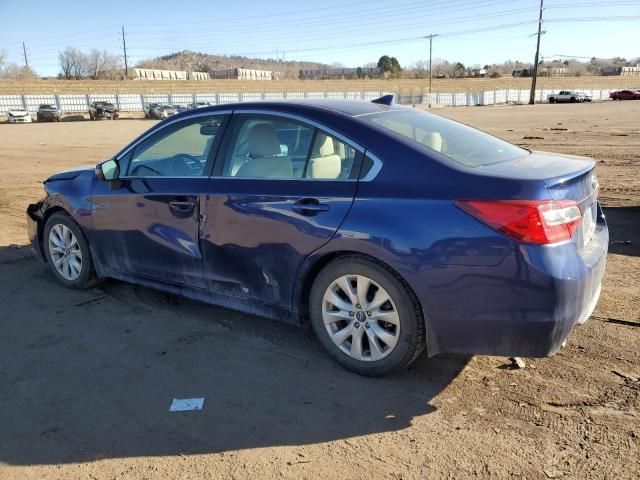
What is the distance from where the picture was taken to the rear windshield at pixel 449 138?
3.47 meters

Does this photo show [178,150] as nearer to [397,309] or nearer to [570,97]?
[397,309]

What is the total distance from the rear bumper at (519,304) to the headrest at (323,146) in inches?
46.3

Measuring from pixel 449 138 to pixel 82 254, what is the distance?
3.43 metres

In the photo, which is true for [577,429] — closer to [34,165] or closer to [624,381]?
[624,381]

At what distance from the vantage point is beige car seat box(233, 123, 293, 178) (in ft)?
12.4

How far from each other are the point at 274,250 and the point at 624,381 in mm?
2326

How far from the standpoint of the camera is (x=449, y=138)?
12.4ft

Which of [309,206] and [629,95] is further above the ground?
[309,206]

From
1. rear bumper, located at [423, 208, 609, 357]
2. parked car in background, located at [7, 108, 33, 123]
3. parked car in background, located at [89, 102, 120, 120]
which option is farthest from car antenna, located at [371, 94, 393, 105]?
parked car in background, located at [89, 102, 120, 120]

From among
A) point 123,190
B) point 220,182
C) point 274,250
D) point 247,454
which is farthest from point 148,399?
point 123,190

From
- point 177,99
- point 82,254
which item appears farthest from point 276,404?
point 177,99

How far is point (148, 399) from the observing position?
10.9 feet

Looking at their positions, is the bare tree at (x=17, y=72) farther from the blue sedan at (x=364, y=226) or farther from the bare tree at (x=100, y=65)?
the blue sedan at (x=364, y=226)

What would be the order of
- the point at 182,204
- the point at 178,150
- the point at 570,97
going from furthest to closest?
the point at 570,97
the point at 178,150
the point at 182,204
